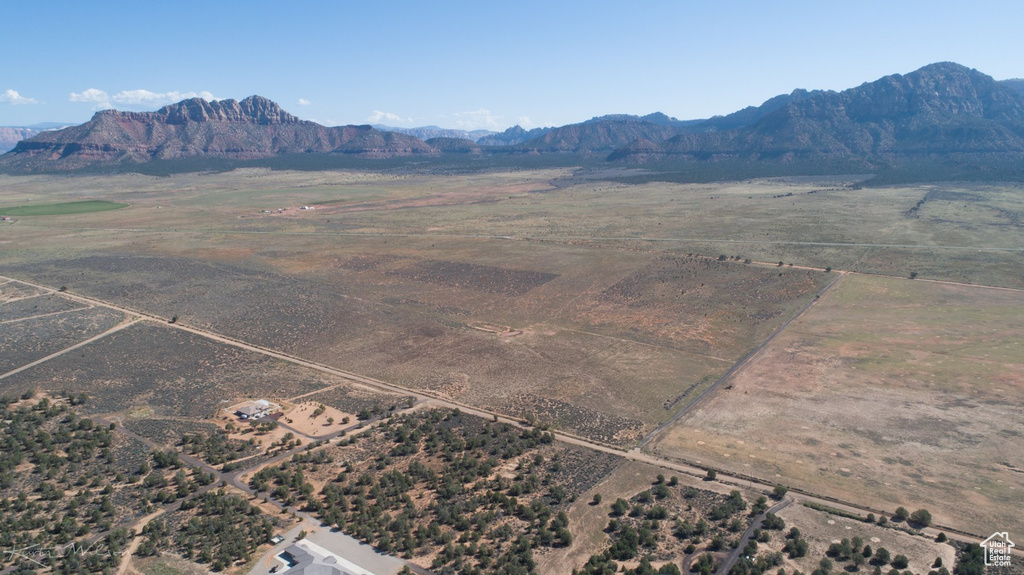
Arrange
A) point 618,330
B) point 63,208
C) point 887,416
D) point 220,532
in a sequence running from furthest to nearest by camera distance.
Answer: point 63,208 → point 618,330 → point 887,416 → point 220,532

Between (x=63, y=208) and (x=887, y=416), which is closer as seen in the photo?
(x=887, y=416)

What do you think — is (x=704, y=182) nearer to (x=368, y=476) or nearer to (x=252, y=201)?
(x=252, y=201)

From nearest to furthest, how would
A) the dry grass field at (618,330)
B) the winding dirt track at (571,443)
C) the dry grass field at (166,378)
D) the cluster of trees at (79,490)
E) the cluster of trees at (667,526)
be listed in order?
the cluster of trees at (667,526) < the cluster of trees at (79,490) < the winding dirt track at (571,443) < the dry grass field at (618,330) < the dry grass field at (166,378)

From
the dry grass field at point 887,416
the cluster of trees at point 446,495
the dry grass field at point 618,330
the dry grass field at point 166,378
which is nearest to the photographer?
the cluster of trees at point 446,495

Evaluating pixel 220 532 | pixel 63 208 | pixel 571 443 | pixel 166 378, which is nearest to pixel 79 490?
pixel 220 532

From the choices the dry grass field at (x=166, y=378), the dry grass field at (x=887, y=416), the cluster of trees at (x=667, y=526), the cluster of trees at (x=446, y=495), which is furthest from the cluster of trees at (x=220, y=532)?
the dry grass field at (x=887, y=416)

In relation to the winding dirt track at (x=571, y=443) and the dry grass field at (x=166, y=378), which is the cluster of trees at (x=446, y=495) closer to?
the winding dirt track at (x=571, y=443)

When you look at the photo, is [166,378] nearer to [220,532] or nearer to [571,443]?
[220,532]

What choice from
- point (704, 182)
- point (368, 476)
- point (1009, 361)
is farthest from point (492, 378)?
point (704, 182)
